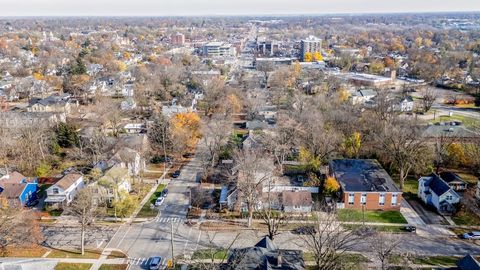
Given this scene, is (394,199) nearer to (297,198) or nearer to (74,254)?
(297,198)

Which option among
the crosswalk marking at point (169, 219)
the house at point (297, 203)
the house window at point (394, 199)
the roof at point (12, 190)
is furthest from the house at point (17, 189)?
the house window at point (394, 199)

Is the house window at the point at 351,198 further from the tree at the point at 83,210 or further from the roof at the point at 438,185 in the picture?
the tree at the point at 83,210

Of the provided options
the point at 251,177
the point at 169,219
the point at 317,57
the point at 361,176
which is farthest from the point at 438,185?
the point at 317,57

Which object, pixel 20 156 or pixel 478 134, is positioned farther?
pixel 478 134

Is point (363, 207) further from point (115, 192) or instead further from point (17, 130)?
point (17, 130)

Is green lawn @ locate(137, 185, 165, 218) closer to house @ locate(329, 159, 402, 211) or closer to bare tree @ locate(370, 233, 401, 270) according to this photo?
house @ locate(329, 159, 402, 211)

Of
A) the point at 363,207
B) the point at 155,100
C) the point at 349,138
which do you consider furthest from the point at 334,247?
the point at 155,100
